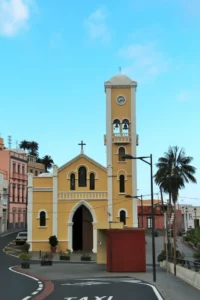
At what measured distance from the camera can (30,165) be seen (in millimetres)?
100312

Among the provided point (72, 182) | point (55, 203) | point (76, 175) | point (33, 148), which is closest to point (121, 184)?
point (76, 175)

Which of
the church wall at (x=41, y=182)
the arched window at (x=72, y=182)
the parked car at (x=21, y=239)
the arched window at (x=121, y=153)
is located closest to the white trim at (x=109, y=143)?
the arched window at (x=121, y=153)

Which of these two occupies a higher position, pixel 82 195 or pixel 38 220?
pixel 82 195

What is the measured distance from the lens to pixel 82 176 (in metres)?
59.4

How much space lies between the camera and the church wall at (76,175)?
59.1 m

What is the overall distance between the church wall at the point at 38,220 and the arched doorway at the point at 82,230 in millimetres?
3208

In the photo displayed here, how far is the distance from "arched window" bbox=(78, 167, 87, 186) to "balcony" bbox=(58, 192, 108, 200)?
128 cm

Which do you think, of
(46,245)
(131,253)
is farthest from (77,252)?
(131,253)

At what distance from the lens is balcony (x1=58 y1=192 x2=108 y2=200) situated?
58594 millimetres

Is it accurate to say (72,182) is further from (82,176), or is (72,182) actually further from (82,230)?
(82,230)

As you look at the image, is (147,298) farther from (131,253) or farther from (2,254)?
(2,254)

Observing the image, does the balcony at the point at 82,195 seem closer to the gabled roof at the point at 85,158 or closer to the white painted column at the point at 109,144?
the white painted column at the point at 109,144

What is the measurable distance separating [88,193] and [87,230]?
452cm

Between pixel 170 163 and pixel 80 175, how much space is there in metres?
11.2
